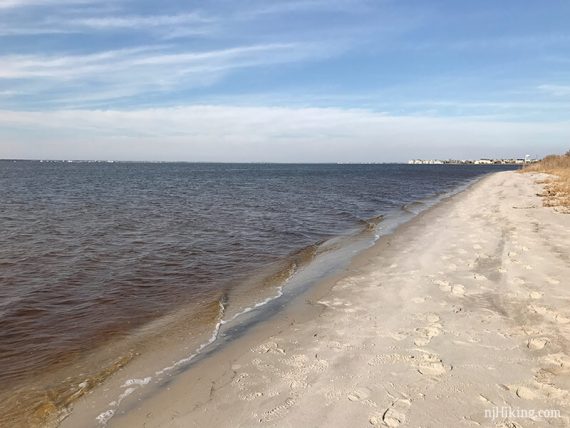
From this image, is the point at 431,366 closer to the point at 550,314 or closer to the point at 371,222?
the point at 550,314

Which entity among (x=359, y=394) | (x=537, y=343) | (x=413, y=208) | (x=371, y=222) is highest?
(x=537, y=343)

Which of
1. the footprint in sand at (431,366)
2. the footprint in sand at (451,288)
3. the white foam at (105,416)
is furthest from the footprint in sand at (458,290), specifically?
the white foam at (105,416)

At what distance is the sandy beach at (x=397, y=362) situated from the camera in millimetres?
4223

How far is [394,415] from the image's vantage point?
411 cm

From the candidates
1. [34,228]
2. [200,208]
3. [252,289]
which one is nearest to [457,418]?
[252,289]

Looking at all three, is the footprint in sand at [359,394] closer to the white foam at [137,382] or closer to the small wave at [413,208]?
the white foam at [137,382]

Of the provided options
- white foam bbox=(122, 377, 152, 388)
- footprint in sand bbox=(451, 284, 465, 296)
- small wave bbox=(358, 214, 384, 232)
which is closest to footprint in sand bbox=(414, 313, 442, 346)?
footprint in sand bbox=(451, 284, 465, 296)

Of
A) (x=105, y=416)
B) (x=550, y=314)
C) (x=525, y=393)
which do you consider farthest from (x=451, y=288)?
(x=105, y=416)

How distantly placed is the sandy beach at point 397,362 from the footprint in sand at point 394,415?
2cm

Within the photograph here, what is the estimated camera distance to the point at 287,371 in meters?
5.27

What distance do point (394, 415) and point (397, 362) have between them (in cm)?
119

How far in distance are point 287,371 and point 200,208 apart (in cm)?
2238

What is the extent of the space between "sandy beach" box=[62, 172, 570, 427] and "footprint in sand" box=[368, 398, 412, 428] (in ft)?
0.05

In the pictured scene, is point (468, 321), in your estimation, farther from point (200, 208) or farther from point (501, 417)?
point (200, 208)
